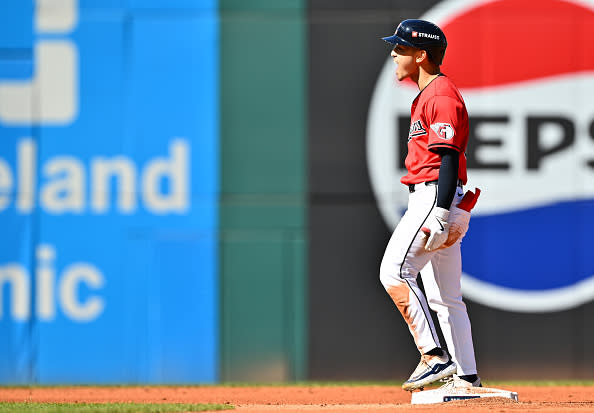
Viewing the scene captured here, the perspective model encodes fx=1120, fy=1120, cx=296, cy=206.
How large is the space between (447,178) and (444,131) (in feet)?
0.83

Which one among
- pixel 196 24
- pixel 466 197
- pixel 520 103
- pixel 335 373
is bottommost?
pixel 335 373

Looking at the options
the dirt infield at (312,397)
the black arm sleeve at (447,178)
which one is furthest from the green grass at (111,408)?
the black arm sleeve at (447,178)

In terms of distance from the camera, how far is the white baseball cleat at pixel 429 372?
5906mm

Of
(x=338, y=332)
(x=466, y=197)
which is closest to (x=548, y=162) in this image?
(x=338, y=332)

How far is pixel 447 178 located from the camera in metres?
5.83

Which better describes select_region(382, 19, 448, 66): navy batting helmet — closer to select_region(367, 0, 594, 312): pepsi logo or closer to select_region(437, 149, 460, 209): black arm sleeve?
select_region(437, 149, 460, 209): black arm sleeve

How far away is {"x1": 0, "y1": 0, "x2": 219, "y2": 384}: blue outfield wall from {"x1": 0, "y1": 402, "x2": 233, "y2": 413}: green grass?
6.44 feet

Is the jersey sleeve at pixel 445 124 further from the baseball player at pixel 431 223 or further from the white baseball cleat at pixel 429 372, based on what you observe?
the white baseball cleat at pixel 429 372

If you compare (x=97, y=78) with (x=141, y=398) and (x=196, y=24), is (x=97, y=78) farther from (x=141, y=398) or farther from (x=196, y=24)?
(x=141, y=398)

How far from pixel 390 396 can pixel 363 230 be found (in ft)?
5.25

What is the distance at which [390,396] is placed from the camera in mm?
7531

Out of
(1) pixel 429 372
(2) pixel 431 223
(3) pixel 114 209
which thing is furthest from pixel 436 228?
(3) pixel 114 209

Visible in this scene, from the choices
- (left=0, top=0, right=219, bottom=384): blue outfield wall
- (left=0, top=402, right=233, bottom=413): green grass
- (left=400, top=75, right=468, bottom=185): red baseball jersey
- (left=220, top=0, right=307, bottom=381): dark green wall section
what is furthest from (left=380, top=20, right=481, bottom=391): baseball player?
(left=0, top=0, right=219, bottom=384): blue outfield wall

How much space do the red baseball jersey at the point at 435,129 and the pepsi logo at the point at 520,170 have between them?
256cm
